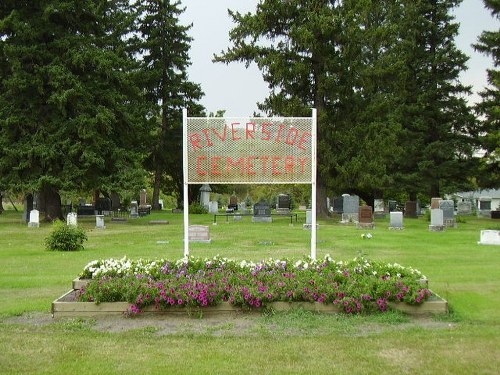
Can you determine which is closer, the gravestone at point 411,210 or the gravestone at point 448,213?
the gravestone at point 448,213

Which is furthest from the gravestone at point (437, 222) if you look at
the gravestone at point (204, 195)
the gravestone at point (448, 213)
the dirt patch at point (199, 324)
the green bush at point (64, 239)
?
the gravestone at point (204, 195)

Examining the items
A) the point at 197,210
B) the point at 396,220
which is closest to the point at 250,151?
the point at 396,220

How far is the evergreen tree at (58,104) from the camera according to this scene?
1171 inches

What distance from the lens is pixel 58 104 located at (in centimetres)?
3039

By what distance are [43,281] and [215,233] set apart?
525 inches

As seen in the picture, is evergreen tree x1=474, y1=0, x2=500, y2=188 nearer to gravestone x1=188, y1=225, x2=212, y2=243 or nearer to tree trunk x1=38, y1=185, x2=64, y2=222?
gravestone x1=188, y1=225, x2=212, y2=243

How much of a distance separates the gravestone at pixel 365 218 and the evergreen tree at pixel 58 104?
11.8 m

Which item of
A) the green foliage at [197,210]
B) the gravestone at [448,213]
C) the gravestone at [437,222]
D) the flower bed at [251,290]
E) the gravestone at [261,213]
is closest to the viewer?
the flower bed at [251,290]

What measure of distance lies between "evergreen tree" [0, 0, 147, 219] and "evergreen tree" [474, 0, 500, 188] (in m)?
20.2

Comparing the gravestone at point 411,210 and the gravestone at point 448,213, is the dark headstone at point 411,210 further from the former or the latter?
the gravestone at point 448,213

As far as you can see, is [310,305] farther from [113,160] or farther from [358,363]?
[113,160]

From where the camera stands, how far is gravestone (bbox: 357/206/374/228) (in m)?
28.5

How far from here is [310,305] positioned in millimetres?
8039

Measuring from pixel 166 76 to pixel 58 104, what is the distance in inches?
709
